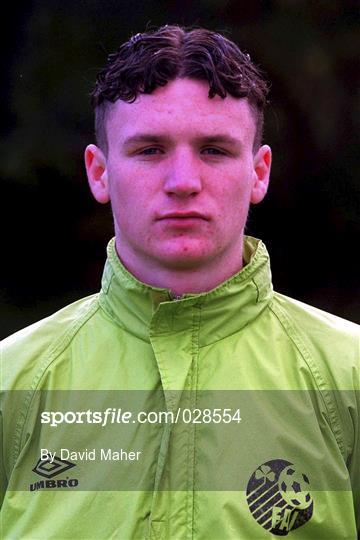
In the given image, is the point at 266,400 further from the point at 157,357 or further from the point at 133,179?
the point at 133,179

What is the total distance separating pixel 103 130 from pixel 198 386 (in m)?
0.72

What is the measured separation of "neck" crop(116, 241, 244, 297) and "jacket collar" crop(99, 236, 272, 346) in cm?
4

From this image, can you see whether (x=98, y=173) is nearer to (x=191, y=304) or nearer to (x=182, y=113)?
(x=182, y=113)

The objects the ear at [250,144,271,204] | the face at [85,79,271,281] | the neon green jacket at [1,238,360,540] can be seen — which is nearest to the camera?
the neon green jacket at [1,238,360,540]

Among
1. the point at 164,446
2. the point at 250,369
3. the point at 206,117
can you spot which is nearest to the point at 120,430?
the point at 164,446

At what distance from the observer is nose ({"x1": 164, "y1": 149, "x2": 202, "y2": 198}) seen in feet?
7.04

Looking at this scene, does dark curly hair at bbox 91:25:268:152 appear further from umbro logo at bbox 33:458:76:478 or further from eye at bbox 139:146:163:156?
umbro logo at bbox 33:458:76:478

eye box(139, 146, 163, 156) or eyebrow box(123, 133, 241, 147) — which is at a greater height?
eyebrow box(123, 133, 241, 147)

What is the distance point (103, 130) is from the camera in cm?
243

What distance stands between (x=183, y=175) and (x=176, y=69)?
0.96 feet

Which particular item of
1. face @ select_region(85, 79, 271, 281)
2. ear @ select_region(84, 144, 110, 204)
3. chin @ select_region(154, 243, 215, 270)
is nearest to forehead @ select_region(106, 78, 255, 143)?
face @ select_region(85, 79, 271, 281)

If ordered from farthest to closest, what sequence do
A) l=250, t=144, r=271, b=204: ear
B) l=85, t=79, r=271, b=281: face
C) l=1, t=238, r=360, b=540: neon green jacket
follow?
1. l=250, t=144, r=271, b=204: ear
2. l=85, t=79, r=271, b=281: face
3. l=1, t=238, r=360, b=540: neon green jacket

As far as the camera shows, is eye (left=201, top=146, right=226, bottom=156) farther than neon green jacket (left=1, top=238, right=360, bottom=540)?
Yes

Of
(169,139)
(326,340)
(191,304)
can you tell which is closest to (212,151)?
(169,139)
